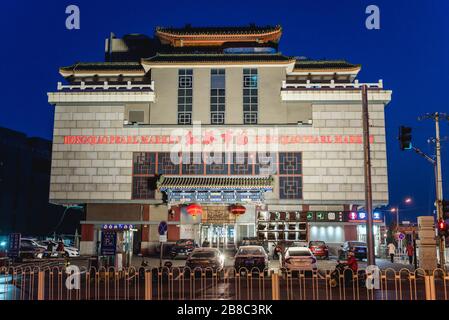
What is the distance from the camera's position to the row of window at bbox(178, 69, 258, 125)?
147ft

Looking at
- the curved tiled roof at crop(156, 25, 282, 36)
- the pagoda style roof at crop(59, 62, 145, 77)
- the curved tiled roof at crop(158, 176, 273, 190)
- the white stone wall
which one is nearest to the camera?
the curved tiled roof at crop(158, 176, 273, 190)

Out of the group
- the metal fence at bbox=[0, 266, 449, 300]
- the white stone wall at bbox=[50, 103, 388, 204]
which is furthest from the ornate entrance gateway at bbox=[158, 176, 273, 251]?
the metal fence at bbox=[0, 266, 449, 300]

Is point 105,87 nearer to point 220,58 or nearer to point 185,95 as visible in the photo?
point 185,95

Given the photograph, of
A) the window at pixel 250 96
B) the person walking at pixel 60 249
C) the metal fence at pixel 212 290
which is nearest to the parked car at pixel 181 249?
the person walking at pixel 60 249

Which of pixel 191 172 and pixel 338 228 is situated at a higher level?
pixel 191 172

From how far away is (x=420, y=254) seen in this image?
87.7 feet

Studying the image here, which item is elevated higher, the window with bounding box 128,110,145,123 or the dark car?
the window with bounding box 128,110,145,123

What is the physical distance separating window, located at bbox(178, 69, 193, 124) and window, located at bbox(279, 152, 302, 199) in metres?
8.90

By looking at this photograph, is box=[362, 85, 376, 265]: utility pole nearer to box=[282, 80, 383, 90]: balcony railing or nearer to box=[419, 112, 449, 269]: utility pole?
box=[419, 112, 449, 269]: utility pole

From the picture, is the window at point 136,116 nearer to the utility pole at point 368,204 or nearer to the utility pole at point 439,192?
the utility pole at point 439,192

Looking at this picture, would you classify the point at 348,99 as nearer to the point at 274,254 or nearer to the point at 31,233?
the point at 274,254

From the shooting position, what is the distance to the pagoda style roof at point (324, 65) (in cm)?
4712
